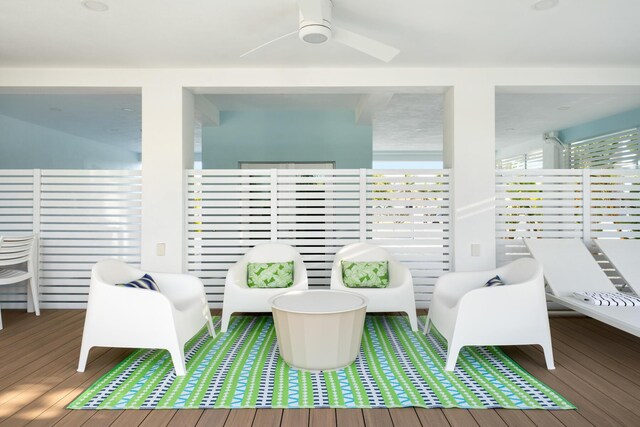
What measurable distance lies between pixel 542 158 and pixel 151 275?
27.8 feet

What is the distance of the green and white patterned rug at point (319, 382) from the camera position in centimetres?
248

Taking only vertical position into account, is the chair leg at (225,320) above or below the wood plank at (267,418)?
above

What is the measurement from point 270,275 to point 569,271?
2930 millimetres

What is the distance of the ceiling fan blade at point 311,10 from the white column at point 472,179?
2208mm

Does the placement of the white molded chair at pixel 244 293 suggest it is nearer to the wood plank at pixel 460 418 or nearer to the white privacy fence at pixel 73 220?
the white privacy fence at pixel 73 220

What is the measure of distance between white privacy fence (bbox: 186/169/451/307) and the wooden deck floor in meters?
1.43

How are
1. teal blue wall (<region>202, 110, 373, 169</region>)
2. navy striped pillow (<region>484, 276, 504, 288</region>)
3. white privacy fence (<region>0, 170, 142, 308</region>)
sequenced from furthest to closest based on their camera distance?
teal blue wall (<region>202, 110, 373, 169</region>) → white privacy fence (<region>0, 170, 142, 308</region>) → navy striped pillow (<region>484, 276, 504, 288</region>)

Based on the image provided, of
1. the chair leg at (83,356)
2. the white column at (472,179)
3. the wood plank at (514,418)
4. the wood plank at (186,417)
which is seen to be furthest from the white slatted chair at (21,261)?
the white column at (472,179)

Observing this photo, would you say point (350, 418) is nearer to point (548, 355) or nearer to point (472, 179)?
point (548, 355)

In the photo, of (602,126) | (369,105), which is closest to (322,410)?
(369,105)

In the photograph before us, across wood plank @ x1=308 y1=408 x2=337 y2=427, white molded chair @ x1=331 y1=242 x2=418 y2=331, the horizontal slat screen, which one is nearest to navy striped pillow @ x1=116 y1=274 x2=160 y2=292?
white molded chair @ x1=331 y1=242 x2=418 y2=331

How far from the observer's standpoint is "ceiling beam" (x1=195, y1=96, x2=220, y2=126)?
6025 millimetres

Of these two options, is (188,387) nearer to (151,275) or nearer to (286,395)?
(286,395)

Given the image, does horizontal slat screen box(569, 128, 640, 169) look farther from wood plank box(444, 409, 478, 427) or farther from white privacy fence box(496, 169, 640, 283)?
wood plank box(444, 409, 478, 427)
